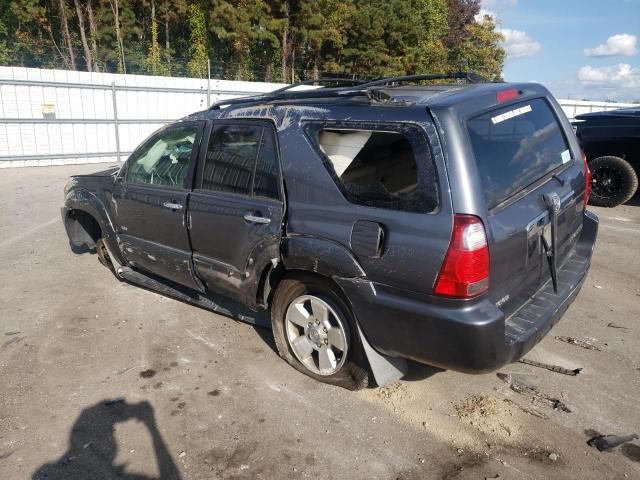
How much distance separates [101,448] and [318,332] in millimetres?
1391

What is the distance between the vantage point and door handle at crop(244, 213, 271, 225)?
333 centimetres

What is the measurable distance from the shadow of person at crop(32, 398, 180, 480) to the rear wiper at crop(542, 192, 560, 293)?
2.43m

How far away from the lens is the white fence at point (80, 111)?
40.3 ft

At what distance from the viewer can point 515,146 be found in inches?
120

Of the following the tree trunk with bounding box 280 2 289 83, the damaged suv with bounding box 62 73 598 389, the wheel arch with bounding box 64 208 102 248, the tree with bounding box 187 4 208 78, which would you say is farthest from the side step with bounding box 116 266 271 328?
the tree with bounding box 187 4 208 78

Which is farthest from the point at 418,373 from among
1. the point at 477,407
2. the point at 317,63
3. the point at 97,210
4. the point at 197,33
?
the point at 197,33

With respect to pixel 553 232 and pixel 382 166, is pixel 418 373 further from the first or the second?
pixel 382 166

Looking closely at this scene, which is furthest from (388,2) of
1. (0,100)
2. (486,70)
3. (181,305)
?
(181,305)

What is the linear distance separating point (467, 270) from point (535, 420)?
117 cm

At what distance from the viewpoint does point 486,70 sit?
52.2 meters

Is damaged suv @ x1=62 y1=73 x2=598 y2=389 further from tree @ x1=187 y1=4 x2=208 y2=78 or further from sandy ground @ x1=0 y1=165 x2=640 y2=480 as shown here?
tree @ x1=187 y1=4 x2=208 y2=78

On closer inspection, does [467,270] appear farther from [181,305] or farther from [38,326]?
[38,326]

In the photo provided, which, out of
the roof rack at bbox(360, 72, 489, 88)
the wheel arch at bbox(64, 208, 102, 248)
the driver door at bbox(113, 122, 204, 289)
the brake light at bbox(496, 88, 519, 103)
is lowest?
the wheel arch at bbox(64, 208, 102, 248)

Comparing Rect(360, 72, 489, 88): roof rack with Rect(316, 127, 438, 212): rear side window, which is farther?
Rect(360, 72, 489, 88): roof rack
